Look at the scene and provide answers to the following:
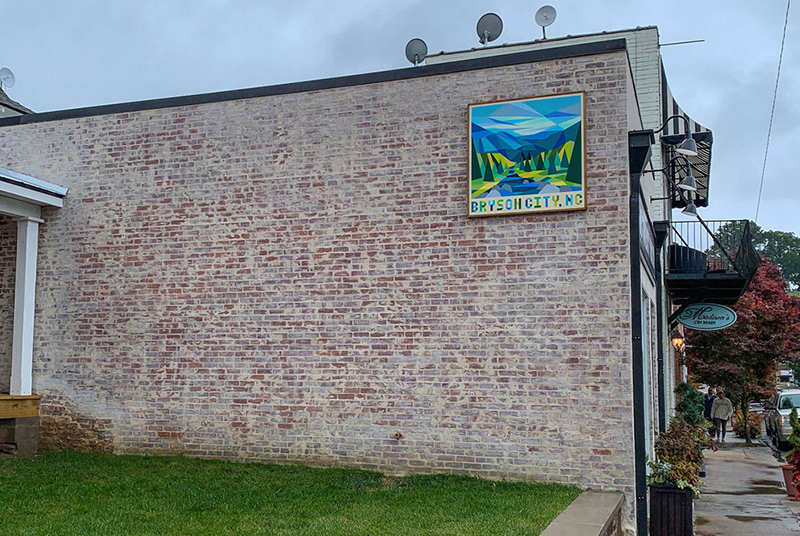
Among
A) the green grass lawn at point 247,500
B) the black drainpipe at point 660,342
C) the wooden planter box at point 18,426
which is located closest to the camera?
the green grass lawn at point 247,500

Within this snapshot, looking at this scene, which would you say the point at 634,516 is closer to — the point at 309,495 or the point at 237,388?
the point at 309,495

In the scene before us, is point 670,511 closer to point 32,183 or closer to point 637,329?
point 637,329

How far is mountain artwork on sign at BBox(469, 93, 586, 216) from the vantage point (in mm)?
9156

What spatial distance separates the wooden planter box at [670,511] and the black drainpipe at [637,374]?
25cm

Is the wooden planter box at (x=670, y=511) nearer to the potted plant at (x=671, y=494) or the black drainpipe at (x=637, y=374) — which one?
the potted plant at (x=671, y=494)

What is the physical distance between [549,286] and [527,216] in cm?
86

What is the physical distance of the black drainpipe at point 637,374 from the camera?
8758 millimetres

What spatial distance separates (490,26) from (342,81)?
478 centimetres

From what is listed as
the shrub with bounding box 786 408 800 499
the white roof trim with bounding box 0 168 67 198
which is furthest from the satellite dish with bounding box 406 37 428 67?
the shrub with bounding box 786 408 800 499

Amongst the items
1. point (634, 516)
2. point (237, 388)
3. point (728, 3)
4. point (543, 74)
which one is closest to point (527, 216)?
point (543, 74)

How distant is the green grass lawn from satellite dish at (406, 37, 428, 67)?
7542 millimetres

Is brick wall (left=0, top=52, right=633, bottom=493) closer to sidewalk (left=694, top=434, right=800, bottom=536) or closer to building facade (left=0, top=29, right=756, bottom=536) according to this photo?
building facade (left=0, top=29, right=756, bottom=536)

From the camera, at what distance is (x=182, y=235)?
10.7 metres

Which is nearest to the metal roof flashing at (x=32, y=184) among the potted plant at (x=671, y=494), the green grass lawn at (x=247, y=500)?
the green grass lawn at (x=247, y=500)
